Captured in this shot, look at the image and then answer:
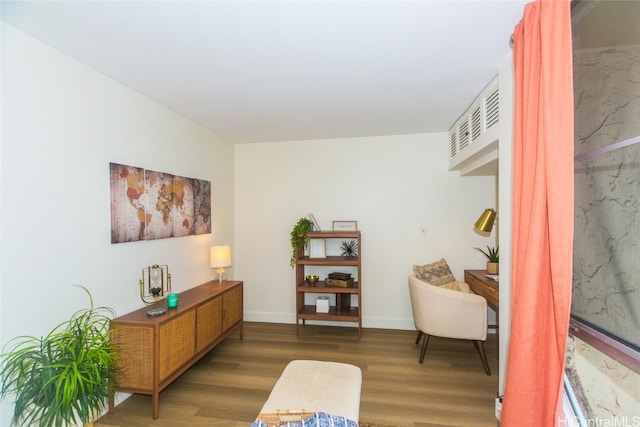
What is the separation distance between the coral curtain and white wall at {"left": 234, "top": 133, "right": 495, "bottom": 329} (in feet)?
6.97

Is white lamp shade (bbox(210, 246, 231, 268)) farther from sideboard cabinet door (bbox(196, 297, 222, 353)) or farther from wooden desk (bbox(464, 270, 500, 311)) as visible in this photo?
wooden desk (bbox(464, 270, 500, 311))

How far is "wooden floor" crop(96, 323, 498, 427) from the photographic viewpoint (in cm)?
206

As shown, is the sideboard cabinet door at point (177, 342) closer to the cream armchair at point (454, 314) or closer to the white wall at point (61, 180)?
the white wall at point (61, 180)

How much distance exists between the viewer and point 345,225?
3.74 meters

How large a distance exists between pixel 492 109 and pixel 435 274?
1.74 m

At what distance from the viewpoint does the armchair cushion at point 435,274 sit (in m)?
3.08

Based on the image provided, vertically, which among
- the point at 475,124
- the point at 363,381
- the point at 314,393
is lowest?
the point at 363,381

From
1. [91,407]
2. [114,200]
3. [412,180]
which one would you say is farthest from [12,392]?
[412,180]

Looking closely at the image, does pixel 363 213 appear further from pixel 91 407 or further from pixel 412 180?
pixel 91 407

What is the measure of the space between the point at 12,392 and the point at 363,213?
3242 millimetres

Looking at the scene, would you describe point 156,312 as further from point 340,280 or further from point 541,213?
point 541,213

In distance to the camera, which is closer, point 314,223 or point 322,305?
point 322,305

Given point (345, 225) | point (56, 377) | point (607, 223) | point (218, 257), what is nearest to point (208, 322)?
point (218, 257)

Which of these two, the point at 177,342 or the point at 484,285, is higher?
the point at 484,285
